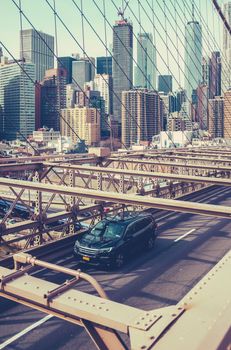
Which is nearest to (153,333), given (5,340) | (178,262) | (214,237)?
(5,340)

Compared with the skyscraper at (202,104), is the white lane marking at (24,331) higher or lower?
lower

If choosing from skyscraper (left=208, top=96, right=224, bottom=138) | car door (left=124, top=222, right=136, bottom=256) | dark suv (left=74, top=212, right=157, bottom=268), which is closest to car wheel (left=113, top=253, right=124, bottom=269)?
dark suv (left=74, top=212, right=157, bottom=268)

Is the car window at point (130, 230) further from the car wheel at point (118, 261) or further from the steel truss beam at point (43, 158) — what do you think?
the steel truss beam at point (43, 158)

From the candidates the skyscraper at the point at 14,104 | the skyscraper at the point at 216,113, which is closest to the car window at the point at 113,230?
the skyscraper at the point at 216,113

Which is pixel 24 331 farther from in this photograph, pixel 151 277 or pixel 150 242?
pixel 150 242

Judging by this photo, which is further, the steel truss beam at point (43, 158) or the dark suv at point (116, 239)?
the steel truss beam at point (43, 158)

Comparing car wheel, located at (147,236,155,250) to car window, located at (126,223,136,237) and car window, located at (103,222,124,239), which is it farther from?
car window, located at (103,222,124,239)

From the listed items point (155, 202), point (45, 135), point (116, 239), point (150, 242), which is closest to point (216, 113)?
point (150, 242)
